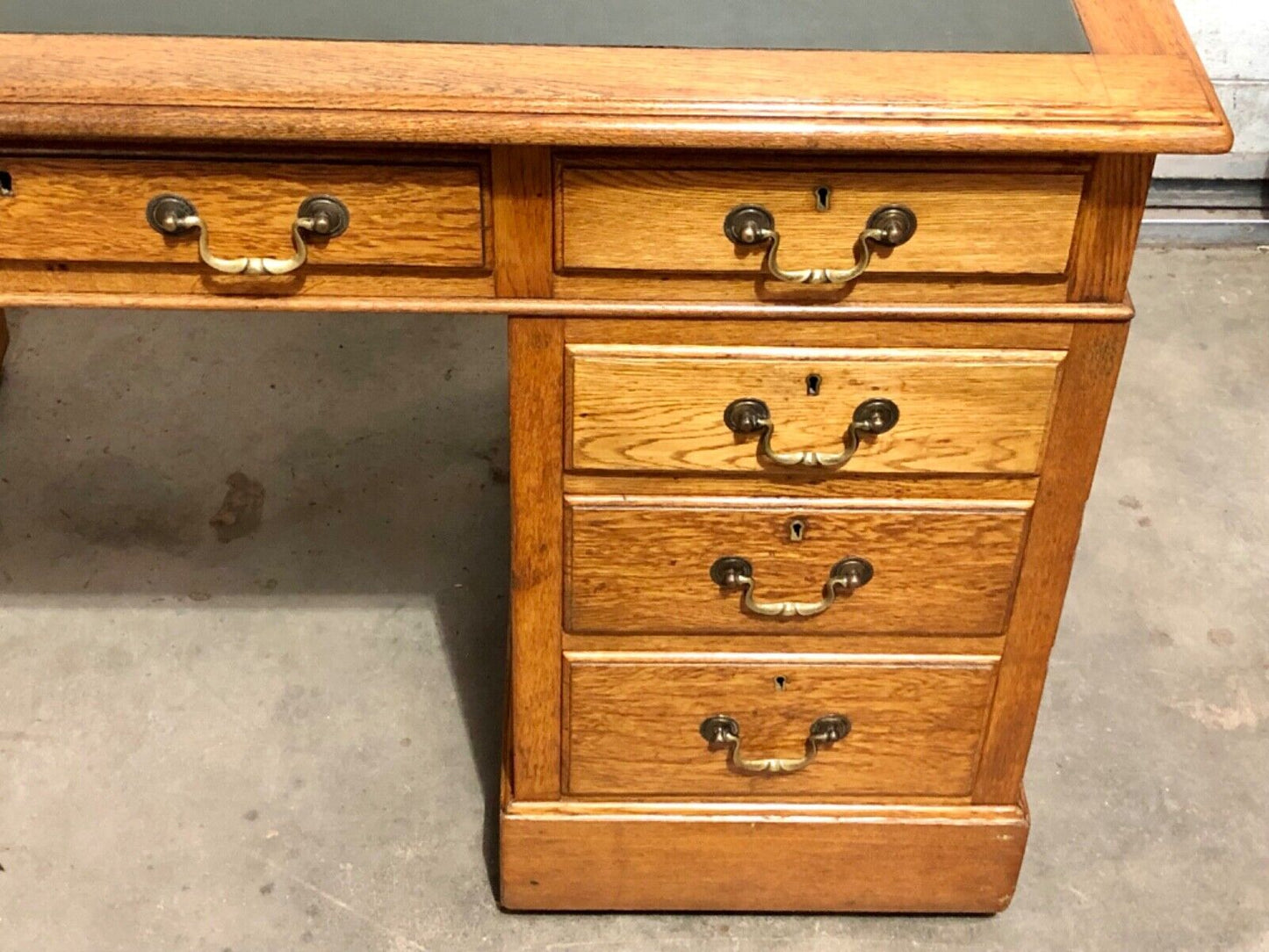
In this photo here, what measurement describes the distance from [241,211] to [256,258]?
0.12 feet

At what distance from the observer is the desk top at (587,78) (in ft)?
3.51

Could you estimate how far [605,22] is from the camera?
1.18m

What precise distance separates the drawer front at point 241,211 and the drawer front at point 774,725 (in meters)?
0.46

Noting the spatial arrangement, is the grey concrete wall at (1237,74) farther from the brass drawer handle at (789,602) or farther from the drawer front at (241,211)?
the drawer front at (241,211)

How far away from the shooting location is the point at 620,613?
139 cm

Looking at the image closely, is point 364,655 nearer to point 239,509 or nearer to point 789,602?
point 239,509

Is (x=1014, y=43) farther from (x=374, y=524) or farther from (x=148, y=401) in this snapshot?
(x=148, y=401)

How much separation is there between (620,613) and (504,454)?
833 millimetres

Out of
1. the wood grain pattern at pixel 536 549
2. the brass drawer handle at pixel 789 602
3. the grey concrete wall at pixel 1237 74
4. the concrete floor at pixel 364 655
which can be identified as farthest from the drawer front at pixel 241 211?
the grey concrete wall at pixel 1237 74

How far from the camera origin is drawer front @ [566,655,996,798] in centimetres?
143

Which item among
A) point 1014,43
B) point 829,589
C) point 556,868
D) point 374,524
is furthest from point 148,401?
point 1014,43

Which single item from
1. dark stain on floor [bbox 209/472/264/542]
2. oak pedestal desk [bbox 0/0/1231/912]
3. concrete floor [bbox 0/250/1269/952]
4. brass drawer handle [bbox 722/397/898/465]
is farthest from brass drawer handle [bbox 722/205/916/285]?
dark stain on floor [bbox 209/472/264/542]

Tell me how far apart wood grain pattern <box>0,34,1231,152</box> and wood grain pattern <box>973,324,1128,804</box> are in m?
0.19

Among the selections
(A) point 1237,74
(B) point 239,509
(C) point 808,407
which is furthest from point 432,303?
(A) point 1237,74
